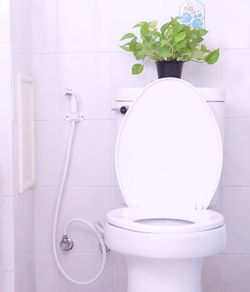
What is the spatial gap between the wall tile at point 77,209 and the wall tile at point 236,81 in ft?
1.97

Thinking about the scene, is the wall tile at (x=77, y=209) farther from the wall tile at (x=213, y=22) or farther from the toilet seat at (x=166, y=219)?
the wall tile at (x=213, y=22)

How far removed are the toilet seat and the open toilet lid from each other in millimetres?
66

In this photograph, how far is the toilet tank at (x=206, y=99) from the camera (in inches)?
68.6

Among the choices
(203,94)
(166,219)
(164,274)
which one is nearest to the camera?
(164,274)

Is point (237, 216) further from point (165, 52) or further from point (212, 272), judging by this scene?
point (165, 52)

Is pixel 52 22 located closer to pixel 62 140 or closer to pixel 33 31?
pixel 33 31

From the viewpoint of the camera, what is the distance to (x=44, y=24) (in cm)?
195

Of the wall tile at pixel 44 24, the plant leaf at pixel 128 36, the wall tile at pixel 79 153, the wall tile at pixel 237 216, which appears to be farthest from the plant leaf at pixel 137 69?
the wall tile at pixel 237 216

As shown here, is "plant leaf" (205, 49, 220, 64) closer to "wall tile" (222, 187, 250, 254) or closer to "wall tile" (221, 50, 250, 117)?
"wall tile" (221, 50, 250, 117)

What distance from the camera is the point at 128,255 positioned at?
143 centimetres

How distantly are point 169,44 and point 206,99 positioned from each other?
0.24 metres

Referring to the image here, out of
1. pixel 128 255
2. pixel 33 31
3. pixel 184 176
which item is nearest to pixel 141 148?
pixel 184 176

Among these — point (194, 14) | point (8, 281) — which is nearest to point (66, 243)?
point (8, 281)

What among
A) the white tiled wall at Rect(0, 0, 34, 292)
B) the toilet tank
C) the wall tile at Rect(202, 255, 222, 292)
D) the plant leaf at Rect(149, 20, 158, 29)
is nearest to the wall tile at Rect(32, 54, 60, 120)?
the white tiled wall at Rect(0, 0, 34, 292)
